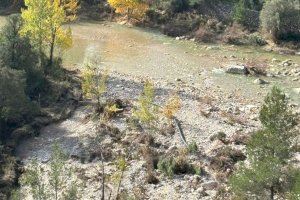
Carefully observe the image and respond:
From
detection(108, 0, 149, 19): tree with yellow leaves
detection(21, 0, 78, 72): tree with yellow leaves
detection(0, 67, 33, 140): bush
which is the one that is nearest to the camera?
→ detection(0, 67, 33, 140): bush

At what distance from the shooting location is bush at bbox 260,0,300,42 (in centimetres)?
6744

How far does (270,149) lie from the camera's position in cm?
2889

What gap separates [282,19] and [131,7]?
19.5 meters

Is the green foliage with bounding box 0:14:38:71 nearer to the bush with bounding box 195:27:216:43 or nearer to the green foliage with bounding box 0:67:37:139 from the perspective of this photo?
the green foliage with bounding box 0:67:37:139

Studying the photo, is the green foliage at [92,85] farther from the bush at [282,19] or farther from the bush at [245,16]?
the bush at [245,16]

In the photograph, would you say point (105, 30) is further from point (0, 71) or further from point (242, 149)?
point (242, 149)

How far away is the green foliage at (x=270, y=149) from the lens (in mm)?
28438

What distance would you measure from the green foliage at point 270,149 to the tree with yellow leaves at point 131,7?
4667cm

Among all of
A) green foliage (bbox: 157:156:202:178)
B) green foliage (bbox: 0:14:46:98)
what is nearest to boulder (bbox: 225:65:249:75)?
green foliage (bbox: 0:14:46:98)

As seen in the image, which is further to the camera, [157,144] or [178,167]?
[157,144]

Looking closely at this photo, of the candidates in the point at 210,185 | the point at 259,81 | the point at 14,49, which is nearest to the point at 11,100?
the point at 14,49

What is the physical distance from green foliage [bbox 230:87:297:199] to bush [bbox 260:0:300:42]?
4014 cm

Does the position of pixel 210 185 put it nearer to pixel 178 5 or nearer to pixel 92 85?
pixel 92 85

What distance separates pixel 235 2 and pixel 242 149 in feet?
134
